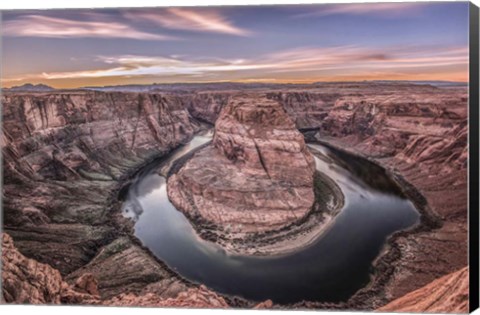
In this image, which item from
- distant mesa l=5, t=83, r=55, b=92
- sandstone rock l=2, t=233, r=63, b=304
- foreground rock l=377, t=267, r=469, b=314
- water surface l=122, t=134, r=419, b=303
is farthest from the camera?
distant mesa l=5, t=83, r=55, b=92

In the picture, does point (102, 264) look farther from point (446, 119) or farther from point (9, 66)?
point (446, 119)

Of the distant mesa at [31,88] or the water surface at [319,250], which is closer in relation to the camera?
the water surface at [319,250]

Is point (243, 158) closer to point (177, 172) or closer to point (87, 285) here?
point (177, 172)

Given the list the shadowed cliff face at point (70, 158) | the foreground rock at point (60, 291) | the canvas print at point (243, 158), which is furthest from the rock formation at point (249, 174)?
the foreground rock at point (60, 291)

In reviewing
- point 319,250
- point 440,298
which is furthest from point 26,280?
point 440,298

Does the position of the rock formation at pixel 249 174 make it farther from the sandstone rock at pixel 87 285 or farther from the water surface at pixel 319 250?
the sandstone rock at pixel 87 285

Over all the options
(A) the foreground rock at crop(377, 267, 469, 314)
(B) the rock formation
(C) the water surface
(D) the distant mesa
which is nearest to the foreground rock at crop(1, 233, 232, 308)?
(C) the water surface

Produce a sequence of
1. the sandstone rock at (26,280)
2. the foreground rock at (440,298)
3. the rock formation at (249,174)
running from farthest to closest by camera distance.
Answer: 1. the rock formation at (249,174)
2. the sandstone rock at (26,280)
3. the foreground rock at (440,298)

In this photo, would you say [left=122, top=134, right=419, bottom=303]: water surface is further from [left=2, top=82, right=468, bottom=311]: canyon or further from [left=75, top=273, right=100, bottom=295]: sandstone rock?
[left=75, top=273, right=100, bottom=295]: sandstone rock
